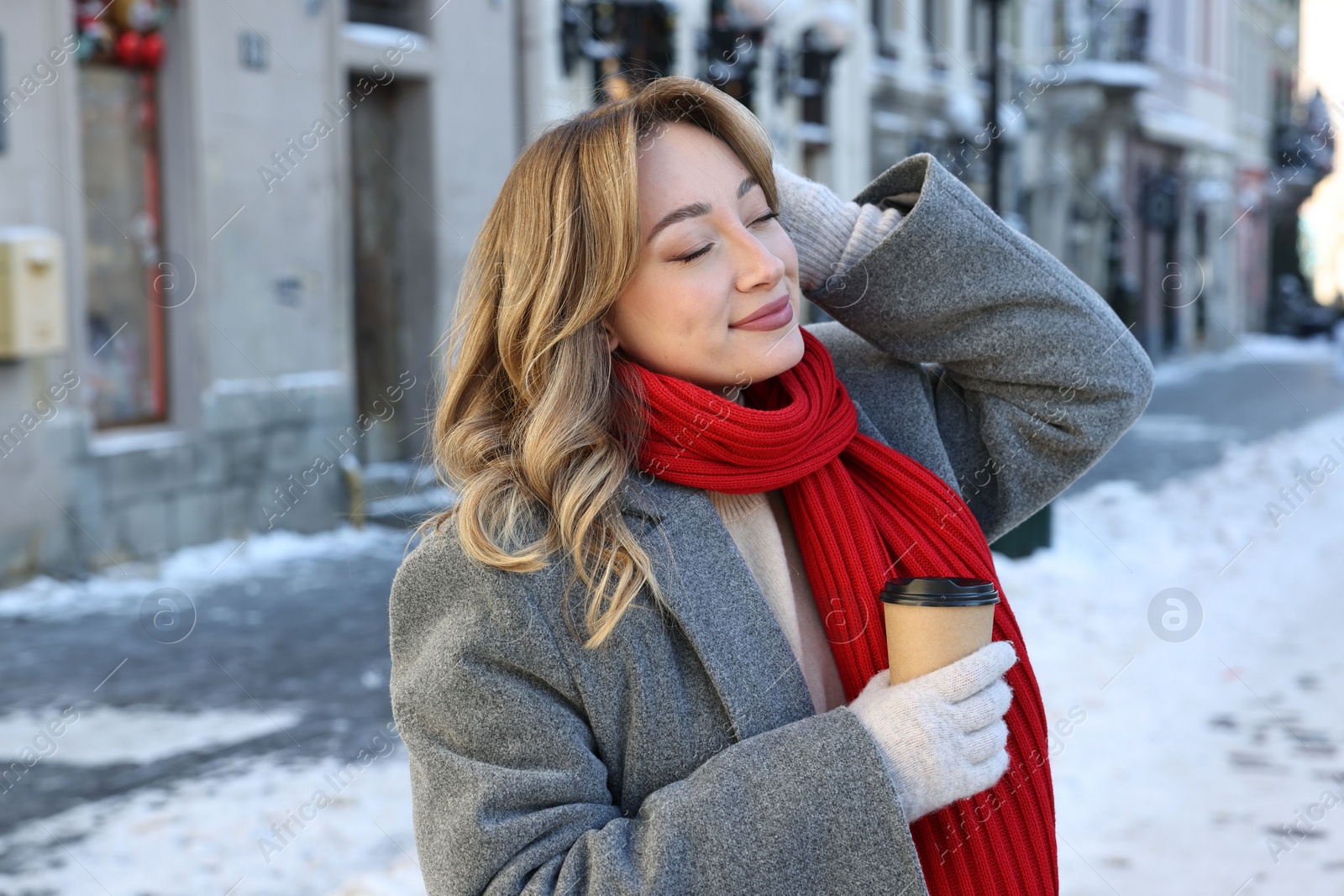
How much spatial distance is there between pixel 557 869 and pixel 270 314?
8428mm

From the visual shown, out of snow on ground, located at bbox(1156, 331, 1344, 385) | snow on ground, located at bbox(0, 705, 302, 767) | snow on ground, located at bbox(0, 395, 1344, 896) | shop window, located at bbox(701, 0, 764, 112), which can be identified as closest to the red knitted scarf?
snow on ground, located at bbox(0, 395, 1344, 896)

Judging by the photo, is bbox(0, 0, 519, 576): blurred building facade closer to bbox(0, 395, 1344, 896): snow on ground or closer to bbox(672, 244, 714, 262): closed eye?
bbox(0, 395, 1344, 896): snow on ground

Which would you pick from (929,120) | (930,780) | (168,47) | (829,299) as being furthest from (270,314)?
(929,120)

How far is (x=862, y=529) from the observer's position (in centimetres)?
195

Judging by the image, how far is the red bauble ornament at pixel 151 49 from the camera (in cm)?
866

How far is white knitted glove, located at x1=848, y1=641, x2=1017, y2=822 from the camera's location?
1.66m

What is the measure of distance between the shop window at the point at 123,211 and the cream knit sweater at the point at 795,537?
756 cm

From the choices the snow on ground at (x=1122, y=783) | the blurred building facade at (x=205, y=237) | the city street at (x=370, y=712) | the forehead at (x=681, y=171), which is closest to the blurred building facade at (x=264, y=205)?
the blurred building facade at (x=205, y=237)

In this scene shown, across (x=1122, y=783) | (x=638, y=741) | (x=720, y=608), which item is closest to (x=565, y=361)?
(x=720, y=608)

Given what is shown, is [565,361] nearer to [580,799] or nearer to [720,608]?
[720,608]

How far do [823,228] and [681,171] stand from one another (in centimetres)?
37

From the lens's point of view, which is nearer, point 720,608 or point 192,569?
point 720,608

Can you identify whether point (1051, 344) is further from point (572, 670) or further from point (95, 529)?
point (95, 529)

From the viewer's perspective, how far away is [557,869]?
5.39 feet
